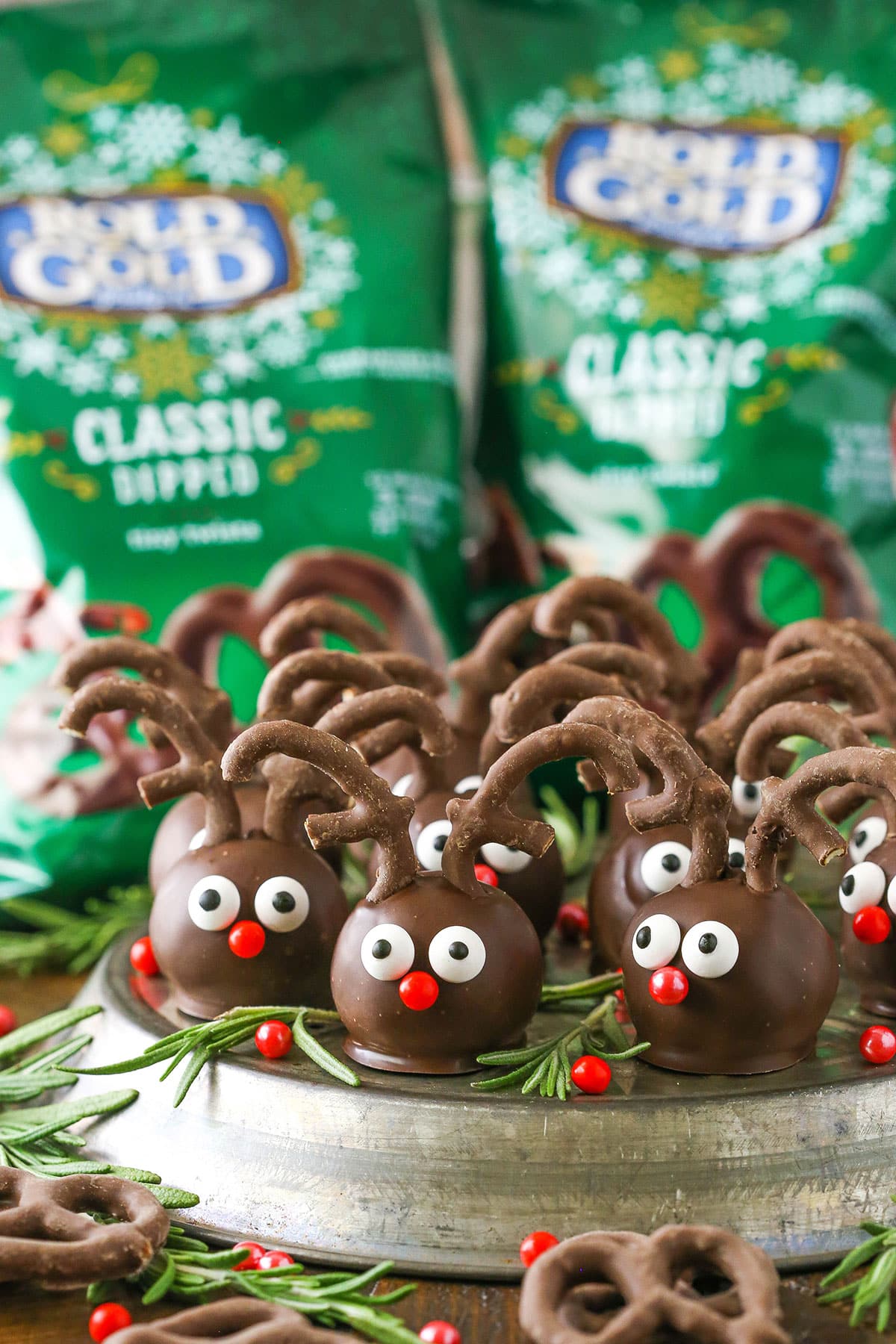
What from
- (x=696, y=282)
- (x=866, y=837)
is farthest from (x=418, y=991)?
(x=696, y=282)

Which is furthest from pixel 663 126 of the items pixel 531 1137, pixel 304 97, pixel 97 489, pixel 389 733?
pixel 531 1137

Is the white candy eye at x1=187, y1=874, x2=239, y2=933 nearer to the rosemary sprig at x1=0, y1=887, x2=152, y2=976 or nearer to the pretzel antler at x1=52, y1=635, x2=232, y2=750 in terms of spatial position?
the pretzel antler at x1=52, y1=635, x2=232, y2=750

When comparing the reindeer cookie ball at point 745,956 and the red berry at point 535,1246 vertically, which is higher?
the reindeer cookie ball at point 745,956

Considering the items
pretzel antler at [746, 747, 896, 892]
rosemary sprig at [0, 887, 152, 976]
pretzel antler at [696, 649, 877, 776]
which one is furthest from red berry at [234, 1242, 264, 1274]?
rosemary sprig at [0, 887, 152, 976]

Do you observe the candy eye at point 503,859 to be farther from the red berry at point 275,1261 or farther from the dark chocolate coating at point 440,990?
the red berry at point 275,1261

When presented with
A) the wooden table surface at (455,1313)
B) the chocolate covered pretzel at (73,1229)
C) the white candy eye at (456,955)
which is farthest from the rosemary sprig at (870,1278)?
A: the chocolate covered pretzel at (73,1229)

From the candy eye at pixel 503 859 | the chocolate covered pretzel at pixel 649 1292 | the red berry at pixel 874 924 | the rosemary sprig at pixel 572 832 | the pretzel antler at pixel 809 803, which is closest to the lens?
the chocolate covered pretzel at pixel 649 1292
